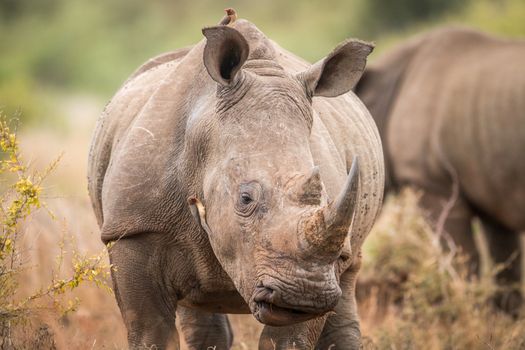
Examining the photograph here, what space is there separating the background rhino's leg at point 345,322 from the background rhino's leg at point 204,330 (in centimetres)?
83

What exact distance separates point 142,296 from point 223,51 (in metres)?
1.27

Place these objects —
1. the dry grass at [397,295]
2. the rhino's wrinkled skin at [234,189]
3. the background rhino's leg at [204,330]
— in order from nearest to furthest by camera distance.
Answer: the rhino's wrinkled skin at [234,189], the background rhino's leg at [204,330], the dry grass at [397,295]

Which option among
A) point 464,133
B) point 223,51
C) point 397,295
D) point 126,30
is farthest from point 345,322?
point 126,30

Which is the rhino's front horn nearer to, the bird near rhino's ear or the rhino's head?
the rhino's head

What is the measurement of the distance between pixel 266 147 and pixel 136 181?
78 centimetres

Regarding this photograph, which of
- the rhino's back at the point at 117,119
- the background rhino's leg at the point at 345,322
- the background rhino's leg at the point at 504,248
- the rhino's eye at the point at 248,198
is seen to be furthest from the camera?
the background rhino's leg at the point at 504,248

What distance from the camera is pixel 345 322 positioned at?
674cm

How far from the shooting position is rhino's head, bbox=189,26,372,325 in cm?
495

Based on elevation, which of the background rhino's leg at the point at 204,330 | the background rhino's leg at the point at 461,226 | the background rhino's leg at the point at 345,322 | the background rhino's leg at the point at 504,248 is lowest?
the background rhino's leg at the point at 504,248

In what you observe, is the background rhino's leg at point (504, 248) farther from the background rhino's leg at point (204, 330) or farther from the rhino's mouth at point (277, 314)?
the rhino's mouth at point (277, 314)

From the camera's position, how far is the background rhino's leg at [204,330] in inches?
289

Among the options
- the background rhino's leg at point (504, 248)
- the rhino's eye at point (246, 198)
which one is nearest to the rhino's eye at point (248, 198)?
the rhino's eye at point (246, 198)

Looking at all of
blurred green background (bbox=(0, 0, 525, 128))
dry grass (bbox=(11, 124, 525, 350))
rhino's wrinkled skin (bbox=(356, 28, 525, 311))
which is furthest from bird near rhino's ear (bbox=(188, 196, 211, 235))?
blurred green background (bbox=(0, 0, 525, 128))

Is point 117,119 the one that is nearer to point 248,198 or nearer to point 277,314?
point 248,198
